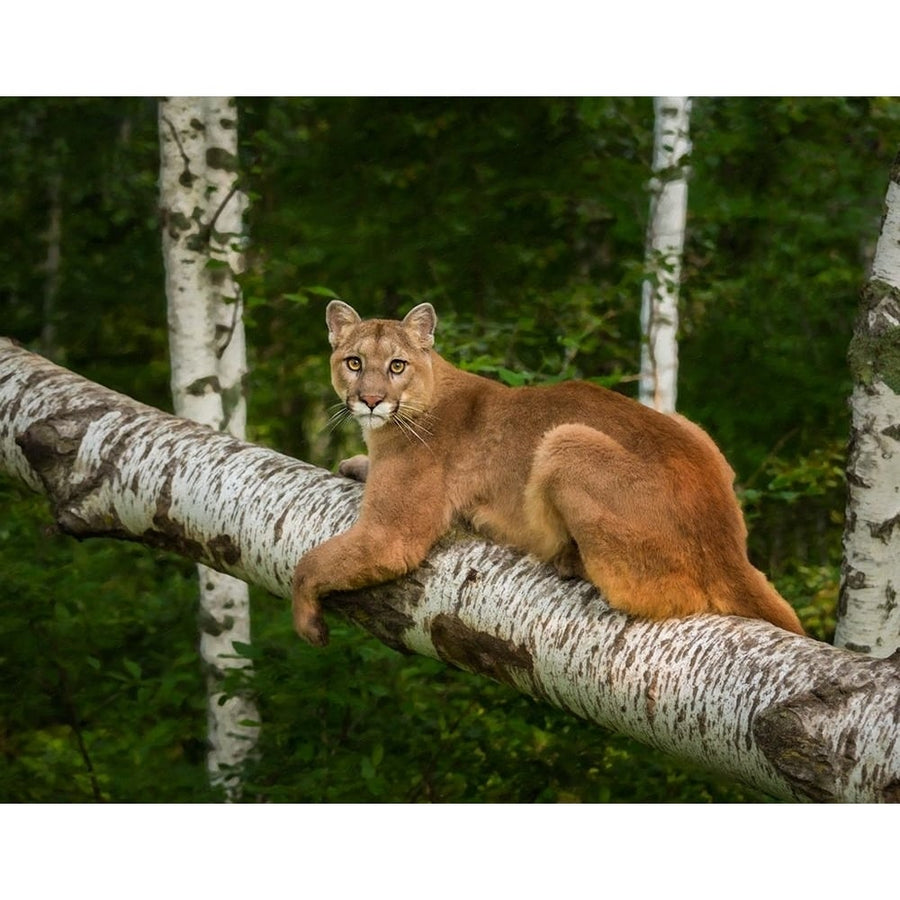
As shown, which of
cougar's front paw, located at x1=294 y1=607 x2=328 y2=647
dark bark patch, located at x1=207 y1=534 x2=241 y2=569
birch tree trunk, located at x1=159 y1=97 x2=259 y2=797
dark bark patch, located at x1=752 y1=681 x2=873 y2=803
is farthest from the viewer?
birch tree trunk, located at x1=159 y1=97 x2=259 y2=797

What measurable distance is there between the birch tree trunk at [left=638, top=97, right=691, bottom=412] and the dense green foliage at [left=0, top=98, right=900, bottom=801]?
6.6 inches

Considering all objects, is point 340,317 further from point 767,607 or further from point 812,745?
point 812,745

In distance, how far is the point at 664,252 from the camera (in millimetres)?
7078

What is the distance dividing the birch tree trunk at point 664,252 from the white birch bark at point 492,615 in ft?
11.0

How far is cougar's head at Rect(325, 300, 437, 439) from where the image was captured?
13.6ft

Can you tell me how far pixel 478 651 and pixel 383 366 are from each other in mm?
1162

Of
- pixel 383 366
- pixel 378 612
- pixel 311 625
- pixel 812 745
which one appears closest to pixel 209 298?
pixel 383 366

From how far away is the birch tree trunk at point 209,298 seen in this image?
6102 millimetres

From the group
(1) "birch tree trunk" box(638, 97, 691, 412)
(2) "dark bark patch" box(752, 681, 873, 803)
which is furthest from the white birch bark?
(1) "birch tree trunk" box(638, 97, 691, 412)

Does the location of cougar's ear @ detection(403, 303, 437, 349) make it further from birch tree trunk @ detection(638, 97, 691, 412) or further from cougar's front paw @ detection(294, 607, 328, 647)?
birch tree trunk @ detection(638, 97, 691, 412)

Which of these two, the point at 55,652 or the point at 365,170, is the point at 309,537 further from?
the point at 365,170

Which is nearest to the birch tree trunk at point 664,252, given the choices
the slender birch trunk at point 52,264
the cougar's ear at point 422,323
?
the cougar's ear at point 422,323

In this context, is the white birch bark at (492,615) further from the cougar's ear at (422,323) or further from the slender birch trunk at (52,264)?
the slender birch trunk at (52,264)

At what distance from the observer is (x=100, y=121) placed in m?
8.17
